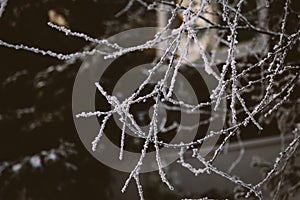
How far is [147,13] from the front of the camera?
9.38 metres

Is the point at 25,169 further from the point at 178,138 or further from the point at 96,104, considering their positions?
the point at 178,138

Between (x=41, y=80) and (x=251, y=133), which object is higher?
(x=41, y=80)

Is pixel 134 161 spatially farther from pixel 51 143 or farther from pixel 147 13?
pixel 147 13

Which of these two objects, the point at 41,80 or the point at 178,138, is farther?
the point at 178,138

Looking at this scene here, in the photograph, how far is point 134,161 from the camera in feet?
27.2

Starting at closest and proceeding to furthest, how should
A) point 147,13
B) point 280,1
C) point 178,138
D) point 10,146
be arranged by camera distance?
point 280,1 → point 10,146 → point 178,138 → point 147,13

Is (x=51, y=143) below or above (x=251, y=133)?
above

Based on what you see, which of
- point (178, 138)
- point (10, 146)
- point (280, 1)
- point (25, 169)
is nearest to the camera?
point (280, 1)

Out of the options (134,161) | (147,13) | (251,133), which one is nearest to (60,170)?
(134,161)

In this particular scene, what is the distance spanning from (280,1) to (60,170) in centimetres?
318

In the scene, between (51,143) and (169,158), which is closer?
(51,143)

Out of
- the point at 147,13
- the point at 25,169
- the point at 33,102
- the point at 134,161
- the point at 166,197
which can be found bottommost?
the point at 166,197

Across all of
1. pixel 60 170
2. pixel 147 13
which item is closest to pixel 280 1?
pixel 60 170

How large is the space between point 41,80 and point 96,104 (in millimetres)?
737
